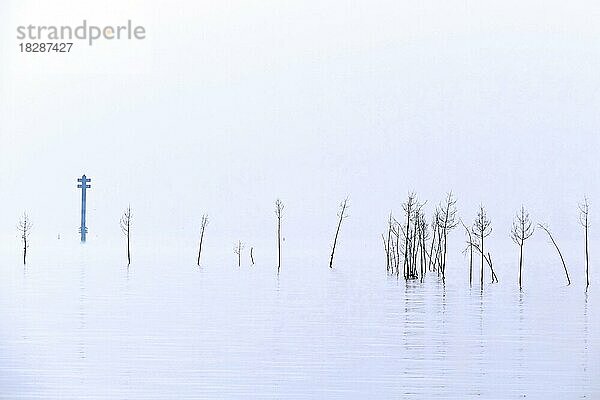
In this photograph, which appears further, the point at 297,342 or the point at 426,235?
the point at 426,235

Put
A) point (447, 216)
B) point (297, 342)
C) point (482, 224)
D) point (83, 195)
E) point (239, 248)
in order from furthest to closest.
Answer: point (239, 248) → point (447, 216) → point (83, 195) → point (482, 224) → point (297, 342)

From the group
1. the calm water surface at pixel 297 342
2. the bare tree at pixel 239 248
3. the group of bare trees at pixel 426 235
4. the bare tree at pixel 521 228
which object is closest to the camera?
the calm water surface at pixel 297 342

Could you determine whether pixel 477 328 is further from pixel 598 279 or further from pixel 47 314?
pixel 598 279

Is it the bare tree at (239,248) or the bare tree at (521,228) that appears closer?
the bare tree at (521,228)

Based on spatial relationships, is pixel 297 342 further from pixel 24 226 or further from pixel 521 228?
pixel 24 226

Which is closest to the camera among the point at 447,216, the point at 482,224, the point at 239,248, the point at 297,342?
the point at 297,342

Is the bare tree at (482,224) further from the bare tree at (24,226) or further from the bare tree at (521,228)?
the bare tree at (24,226)

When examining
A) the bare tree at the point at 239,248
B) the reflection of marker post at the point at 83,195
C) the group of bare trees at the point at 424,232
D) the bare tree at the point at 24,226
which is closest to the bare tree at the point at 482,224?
the group of bare trees at the point at 424,232

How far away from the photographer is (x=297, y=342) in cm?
636

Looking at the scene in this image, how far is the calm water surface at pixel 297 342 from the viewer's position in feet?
16.3

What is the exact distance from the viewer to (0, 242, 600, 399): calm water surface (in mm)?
4961

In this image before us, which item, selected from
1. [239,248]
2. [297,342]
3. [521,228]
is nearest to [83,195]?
[239,248]

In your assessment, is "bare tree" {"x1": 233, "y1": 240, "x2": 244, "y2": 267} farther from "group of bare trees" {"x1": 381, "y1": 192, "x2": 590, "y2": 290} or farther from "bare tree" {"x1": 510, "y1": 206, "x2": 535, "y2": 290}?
"bare tree" {"x1": 510, "y1": 206, "x2": 535, "y2": 290}

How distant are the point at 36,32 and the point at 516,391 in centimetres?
505
